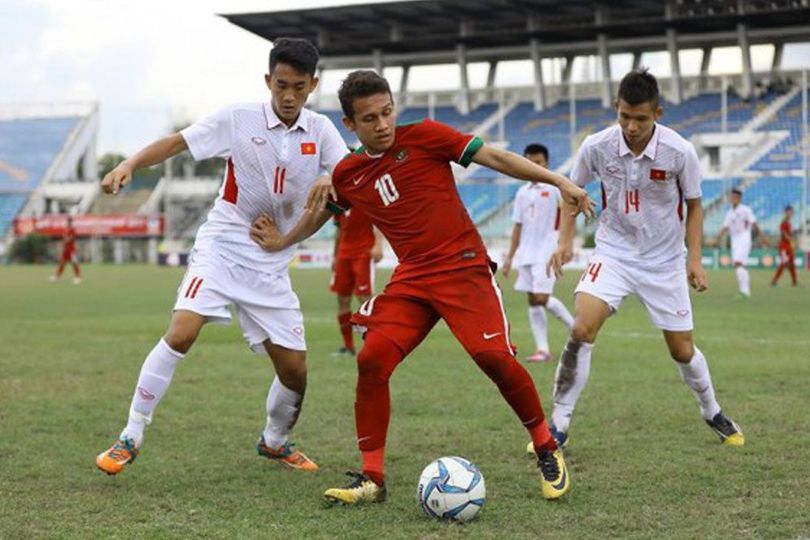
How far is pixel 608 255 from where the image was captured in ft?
23.0

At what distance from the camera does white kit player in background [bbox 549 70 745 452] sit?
664 centimetres

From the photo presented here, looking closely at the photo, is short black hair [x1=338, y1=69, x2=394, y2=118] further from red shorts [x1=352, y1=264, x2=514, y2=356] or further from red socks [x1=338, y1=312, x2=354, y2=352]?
red socks [x1=338, y1=312, x2=354, y2=352]

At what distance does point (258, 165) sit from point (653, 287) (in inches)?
99.7

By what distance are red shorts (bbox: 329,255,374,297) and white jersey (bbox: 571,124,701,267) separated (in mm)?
5802

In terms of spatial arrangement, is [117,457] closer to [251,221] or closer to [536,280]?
[251,221]

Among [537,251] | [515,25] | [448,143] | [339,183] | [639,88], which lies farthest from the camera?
[515,25]

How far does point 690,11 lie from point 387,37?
49.4 ft

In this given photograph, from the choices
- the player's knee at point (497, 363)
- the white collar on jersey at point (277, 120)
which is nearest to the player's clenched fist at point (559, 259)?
the player's knee at point (497, 363)

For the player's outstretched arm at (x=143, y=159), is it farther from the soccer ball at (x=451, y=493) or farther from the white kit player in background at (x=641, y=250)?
the white kit player in background at (x=641, y=250)

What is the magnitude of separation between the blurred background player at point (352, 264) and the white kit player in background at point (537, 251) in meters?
1.55

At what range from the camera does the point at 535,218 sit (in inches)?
500

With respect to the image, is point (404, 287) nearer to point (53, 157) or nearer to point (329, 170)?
point (329, 170)

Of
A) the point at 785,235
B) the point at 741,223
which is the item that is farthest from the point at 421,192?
the point at 785,235

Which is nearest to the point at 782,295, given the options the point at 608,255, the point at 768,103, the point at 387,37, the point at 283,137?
the point at 608,255
